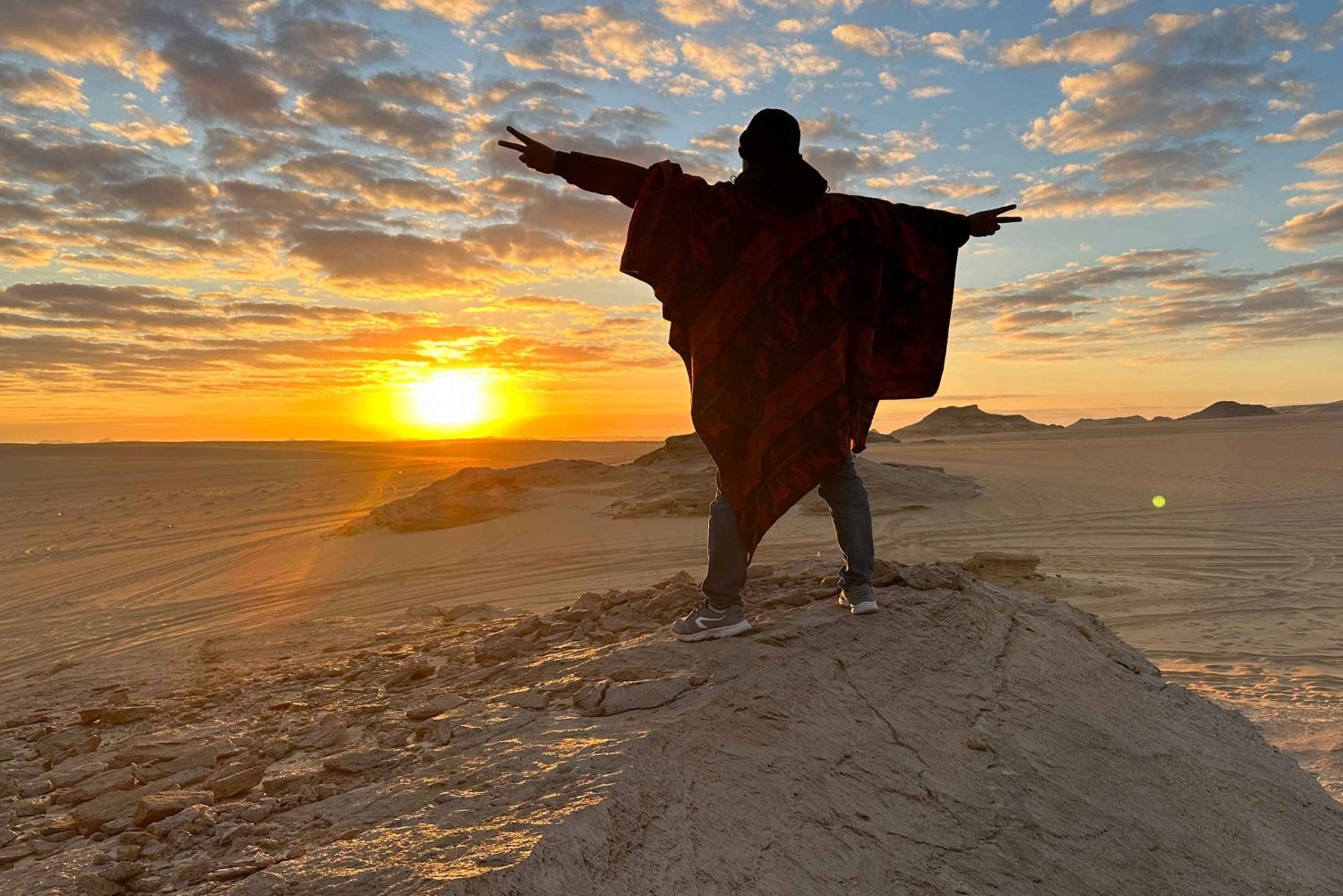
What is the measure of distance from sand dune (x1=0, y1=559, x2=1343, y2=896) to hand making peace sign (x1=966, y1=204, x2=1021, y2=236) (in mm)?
1614

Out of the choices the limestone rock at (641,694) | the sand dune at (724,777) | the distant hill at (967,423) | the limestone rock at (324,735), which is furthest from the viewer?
the distant hill at (967,423)

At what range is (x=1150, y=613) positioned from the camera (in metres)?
6.71

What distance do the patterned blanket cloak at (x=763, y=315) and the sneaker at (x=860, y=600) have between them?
48 centimetres

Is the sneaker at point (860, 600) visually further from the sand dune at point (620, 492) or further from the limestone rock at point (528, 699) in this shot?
the sand dune at point (620, 492)

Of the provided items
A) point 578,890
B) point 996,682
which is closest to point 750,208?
point 996,682

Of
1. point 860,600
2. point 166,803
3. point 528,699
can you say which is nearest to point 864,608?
point 860,600

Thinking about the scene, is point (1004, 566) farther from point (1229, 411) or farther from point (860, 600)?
point (1229, 411)

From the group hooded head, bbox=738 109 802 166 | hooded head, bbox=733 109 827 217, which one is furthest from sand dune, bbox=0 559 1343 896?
hooded head, bbox=738 109 802 166

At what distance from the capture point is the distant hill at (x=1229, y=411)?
48156 mm

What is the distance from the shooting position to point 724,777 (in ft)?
7.04

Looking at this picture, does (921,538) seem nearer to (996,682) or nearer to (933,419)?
(996,682)

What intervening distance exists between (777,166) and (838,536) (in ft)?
4.90

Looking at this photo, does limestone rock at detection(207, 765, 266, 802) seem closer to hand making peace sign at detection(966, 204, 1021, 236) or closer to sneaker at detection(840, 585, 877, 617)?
sneaker at detection(840, 585, 877, 617)

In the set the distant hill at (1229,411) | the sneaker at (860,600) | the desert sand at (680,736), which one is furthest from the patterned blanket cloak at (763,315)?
the distant hill at (1229,411)
